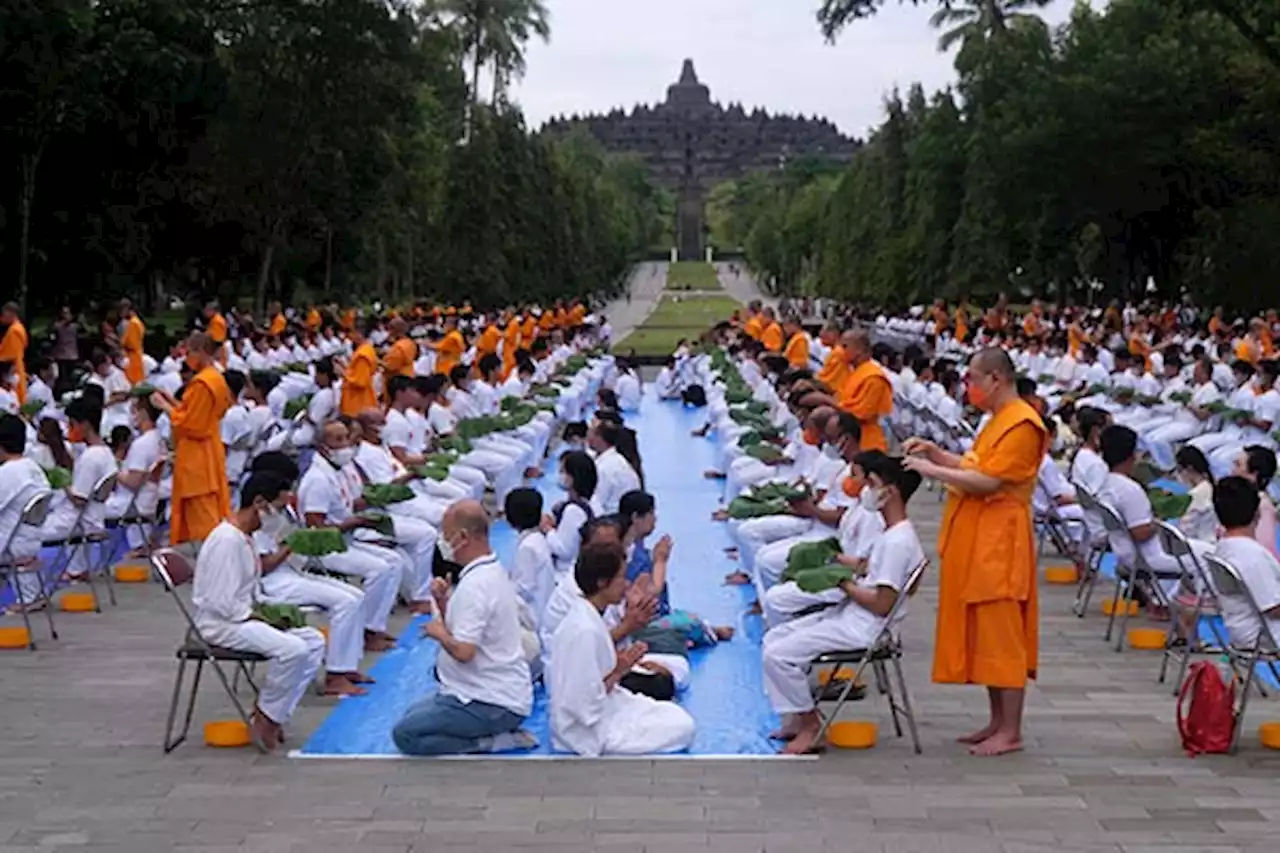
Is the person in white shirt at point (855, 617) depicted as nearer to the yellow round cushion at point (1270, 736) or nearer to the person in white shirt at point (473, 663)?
the person in white shirt at point (473, 663)

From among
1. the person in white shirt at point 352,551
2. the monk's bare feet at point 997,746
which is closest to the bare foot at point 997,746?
the monk's bare feet at point 997,746

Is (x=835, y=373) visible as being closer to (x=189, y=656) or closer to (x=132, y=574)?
(x=132, y=574)

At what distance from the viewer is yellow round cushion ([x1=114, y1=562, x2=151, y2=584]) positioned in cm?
1263

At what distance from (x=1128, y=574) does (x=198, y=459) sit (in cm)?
630

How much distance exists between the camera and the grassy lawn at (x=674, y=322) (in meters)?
49.7

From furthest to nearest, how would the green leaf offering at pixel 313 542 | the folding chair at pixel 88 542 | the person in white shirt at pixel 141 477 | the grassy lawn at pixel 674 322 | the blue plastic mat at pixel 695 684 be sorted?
the grassy lawn at pixel 674 322
the person in white shirt at pixel 141 477
the folding chair at pixel 88 542
the green leaf offering at pixel 313 542
the blue plastic mat at pixel 695 684

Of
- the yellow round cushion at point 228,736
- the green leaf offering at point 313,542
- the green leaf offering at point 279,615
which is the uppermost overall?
the green leaf offering at point 313,542

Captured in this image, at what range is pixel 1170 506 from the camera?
10430 millimetres

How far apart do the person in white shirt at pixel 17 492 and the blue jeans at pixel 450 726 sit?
3157 millimetres

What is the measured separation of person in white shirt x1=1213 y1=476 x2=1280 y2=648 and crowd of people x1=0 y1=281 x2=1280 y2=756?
0.05 feet

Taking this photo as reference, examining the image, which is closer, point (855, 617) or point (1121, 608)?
point (855, 617)

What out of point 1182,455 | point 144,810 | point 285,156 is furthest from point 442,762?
point 285,156

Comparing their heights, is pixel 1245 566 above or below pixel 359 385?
above

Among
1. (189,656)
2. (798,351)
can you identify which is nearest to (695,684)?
(189,656)
